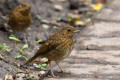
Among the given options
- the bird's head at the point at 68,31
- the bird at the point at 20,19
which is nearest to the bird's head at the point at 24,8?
the bird at the point at 20,19

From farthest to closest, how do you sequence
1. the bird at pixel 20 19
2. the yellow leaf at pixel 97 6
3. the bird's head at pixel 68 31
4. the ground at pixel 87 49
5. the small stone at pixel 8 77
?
1. the yellow leaf at pixel 97 6
2. the bird at pixel 20 19
3. the bird's head at pixel 68 31
4. the ground at pixel 87 49
5. the small stone at pixel 8 77

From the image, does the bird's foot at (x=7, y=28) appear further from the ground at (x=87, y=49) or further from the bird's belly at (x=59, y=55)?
the bird's belly at (x=59, y=55)

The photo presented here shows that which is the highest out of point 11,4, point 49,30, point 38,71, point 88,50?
point 11,4

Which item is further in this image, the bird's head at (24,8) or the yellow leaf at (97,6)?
the yellow leaf at (97,6)

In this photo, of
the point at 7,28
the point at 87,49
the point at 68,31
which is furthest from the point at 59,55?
the point at 7,28

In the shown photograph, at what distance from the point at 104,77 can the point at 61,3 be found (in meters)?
5.01

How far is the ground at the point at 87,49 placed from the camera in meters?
5.40

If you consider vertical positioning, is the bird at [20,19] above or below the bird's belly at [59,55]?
above

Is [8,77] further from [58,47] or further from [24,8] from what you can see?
[24,8]

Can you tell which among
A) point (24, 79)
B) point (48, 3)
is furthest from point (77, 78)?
point (48, 3)

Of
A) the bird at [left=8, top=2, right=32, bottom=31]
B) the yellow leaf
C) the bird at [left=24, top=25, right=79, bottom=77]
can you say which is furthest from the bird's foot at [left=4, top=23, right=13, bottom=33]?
the yellow leaf

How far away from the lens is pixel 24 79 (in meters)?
5.33

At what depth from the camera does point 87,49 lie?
666cm

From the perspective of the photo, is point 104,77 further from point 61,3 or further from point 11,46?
point 61,3
